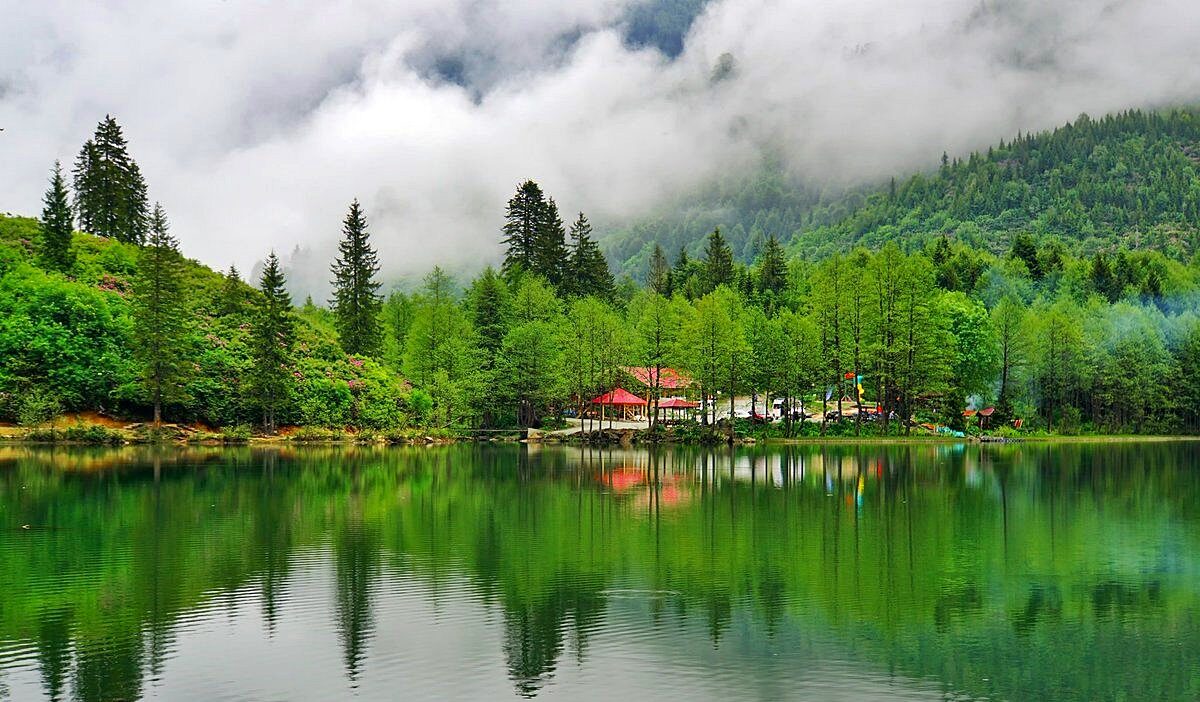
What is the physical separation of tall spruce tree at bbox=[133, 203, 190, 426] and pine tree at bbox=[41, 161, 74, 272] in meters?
8.82

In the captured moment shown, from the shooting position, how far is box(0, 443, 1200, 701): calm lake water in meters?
16.7

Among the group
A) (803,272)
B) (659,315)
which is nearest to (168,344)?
(659,315)

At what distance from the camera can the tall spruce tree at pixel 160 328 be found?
7088cm

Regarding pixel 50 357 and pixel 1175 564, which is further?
pixel 50 357

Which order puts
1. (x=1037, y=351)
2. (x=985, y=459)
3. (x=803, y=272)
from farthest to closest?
(x=803, y=272) → (x=1037, y=351) → (x=985, y=459)

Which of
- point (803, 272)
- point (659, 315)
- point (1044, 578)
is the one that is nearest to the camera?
point (1044, 578)

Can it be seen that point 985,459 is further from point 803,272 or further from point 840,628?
point 803,272

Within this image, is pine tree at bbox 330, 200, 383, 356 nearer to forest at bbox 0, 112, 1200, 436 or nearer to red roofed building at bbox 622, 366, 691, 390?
forest at bbox 0, 112, 1200, 436

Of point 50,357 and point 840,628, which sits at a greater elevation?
point 50,357

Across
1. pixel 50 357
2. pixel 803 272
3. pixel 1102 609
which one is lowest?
pixel 1102 609

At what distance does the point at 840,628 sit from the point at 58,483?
36894mm

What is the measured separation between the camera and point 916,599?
877 inches

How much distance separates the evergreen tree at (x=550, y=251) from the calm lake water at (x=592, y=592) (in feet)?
270

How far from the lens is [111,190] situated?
313 ft
